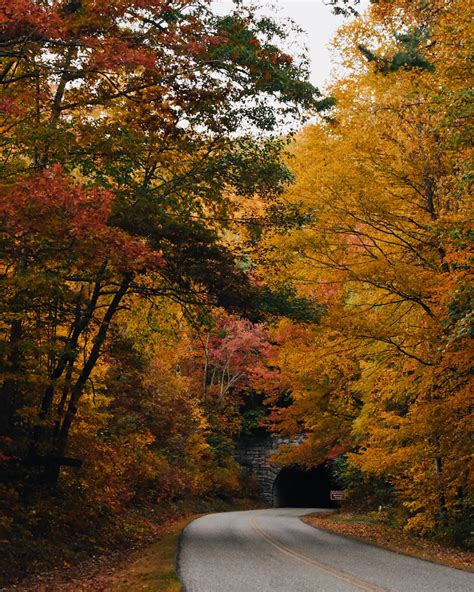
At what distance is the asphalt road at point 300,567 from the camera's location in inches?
304

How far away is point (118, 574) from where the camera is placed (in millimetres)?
9516

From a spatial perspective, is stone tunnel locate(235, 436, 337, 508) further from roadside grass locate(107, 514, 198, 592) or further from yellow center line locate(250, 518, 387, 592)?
roadside grass locate(107, 514, 198, 592)

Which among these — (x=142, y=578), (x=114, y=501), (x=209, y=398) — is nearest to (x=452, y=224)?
A: (x=142, y=578)

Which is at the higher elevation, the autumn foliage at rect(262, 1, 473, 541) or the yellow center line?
the autumn foliage at rect(262, 1, 473, 541)

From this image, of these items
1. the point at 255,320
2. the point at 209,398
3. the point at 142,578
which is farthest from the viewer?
the point at 209,398

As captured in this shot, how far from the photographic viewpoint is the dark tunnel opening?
126ft

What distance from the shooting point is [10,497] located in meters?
10.8

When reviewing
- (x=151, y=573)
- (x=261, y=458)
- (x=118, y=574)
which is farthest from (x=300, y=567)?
(x=261, y=458)

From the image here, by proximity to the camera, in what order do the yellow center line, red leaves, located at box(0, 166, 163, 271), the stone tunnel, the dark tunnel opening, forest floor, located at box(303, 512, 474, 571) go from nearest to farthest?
1. red leaves, located at box(0, 166, 163, 271)
2. the yellow center line
3. forest floor, located at box(303, 512, 474, 571)
4. the stone tunnel
5. the dark tunnel opening

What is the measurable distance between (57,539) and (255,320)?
5.66 metres

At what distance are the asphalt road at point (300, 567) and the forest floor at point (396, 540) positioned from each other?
51 centimetres

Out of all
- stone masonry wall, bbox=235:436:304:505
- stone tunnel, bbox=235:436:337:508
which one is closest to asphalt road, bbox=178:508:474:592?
stone tunnel, bbox=235:436:337:508

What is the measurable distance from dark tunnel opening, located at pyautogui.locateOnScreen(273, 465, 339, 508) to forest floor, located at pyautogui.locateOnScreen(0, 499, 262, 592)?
26.4 m

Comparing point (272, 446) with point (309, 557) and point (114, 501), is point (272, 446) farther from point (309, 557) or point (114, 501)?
point (309, 557)
